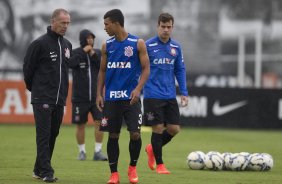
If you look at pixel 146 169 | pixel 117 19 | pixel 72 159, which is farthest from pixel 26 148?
pixel 117 19

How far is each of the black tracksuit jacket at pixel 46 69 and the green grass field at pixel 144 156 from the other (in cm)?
118

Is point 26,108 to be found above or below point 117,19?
below

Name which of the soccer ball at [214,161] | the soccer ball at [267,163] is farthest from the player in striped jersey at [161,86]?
the soccer ball at [267,163]

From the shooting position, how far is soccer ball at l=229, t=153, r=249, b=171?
42.5 ft

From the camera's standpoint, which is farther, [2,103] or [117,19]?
[2,103]

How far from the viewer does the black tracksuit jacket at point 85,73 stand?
14992 millimetres

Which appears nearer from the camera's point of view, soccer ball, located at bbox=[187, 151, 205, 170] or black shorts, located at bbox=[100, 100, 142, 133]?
black shorts, located at bbox=[100, 100, 142, 133]

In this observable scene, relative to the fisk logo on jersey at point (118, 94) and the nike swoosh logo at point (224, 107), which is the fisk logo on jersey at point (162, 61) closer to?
the fisk logo on jersey at point (118, 94)

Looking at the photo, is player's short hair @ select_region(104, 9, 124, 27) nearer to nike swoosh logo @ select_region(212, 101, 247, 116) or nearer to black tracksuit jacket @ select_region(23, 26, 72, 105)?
black tracksuit jacket @ select_region(23, 26, 72, 105)

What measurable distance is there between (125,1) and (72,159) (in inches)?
996

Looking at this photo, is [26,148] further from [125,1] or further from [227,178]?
[125,1]

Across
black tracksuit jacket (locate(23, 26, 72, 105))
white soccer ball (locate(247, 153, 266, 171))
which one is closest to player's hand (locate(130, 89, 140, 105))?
black tracksuit jacket (locate(23, 26, 72, 105))

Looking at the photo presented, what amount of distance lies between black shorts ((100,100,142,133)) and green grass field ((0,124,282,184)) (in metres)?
0.80

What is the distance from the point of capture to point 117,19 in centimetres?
1058
